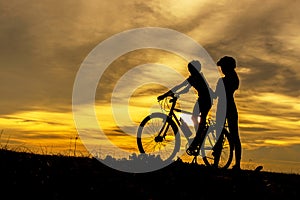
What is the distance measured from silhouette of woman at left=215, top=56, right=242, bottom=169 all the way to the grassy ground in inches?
99.7

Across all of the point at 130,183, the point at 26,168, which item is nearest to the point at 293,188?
the point at 130,183

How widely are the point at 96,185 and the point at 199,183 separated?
2366 mm

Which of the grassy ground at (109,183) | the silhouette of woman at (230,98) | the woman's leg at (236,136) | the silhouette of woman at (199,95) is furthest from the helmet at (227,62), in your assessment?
the grassy ground at (109,183)

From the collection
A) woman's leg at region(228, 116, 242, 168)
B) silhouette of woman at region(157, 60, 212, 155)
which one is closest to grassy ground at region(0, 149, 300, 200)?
woman's leg at region(228, 116, 242, 168)

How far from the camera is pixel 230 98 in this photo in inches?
556

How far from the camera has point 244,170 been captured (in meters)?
14.6

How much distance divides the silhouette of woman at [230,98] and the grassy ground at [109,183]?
2532 millimetres

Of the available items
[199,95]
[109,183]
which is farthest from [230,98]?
[109,183]

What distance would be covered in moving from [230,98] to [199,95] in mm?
1043

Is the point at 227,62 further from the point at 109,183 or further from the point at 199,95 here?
the point at 109,183

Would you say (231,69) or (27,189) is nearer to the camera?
(27,189)

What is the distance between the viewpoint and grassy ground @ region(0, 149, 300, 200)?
327 inches

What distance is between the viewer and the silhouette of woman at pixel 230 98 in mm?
13961

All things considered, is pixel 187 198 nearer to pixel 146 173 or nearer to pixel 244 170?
pixel 146 173
